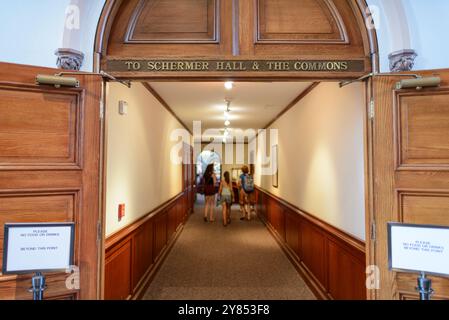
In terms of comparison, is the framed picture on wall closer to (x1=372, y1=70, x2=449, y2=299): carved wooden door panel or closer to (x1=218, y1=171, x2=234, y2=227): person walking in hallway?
(x1=218, y1=171, x2=234, y2=227): person walking in hallway

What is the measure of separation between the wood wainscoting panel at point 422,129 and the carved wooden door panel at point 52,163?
1799 millimetres

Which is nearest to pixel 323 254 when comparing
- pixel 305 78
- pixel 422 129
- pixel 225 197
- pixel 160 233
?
pixel 422 129

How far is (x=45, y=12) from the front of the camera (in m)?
1.68

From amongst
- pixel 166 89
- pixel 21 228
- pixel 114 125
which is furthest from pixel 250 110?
pixel 21 228

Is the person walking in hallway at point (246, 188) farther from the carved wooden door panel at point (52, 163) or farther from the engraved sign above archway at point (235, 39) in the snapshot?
the carved wooden door panel at point (52, 163)

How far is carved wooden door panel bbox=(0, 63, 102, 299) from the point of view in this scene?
1.49 metres

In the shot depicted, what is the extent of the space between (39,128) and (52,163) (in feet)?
0.68

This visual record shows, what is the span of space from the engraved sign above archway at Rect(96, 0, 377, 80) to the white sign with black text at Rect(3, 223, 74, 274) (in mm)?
982

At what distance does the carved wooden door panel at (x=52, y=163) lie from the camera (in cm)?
149

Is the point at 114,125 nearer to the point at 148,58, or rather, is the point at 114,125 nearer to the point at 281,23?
the point at 148,58

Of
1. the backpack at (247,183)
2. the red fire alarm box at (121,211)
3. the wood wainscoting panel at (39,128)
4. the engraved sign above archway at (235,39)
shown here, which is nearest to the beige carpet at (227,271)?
the red fire alarm box at (121,211)

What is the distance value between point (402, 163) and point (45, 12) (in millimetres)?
2350

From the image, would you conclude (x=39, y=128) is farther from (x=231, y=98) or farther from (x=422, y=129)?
(x=231, y=98)

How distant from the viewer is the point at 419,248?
1.42m
